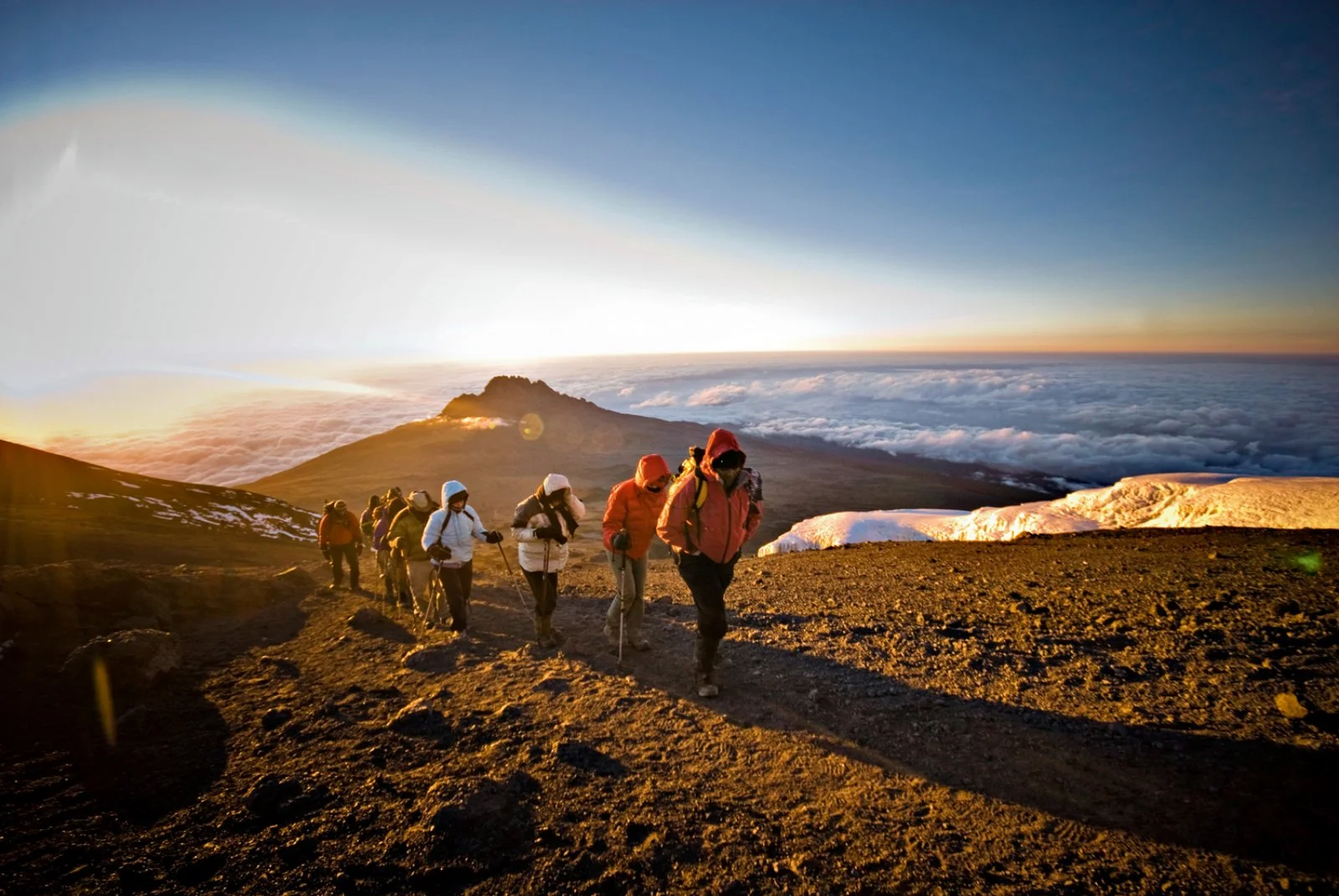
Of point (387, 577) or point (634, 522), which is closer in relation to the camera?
point (634, 522)

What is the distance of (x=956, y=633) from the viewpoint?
570cm

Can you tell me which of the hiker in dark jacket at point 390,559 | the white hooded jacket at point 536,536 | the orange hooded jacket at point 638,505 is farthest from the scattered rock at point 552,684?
the hiker in dark jacket at point 390,559

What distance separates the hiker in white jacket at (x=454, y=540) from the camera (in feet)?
20.3

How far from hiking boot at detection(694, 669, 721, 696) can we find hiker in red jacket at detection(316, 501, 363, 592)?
7798mm

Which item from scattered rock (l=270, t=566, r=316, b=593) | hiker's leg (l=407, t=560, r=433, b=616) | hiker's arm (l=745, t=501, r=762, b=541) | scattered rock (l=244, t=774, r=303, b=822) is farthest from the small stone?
scattered rock (l=270, t=566, r=316, b=593)

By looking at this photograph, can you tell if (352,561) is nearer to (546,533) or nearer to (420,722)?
(546,533)

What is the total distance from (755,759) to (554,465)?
42998 millimetres

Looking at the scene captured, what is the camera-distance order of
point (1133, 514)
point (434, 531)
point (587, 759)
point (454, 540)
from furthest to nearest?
point (1133, 514) → point (454, 540) → point (434, 531) → point (587, 759)

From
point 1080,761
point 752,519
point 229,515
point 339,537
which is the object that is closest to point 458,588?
point 752,519

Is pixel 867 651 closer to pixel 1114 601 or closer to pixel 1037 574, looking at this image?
pixel 1114 601

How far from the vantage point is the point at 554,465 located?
45406 millimetres

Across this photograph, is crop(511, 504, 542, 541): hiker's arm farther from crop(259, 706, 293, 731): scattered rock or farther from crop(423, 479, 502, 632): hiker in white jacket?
crop(259, 706, 293, 731): scattered rock

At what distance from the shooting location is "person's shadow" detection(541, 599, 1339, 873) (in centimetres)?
285

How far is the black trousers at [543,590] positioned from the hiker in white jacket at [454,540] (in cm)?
71
